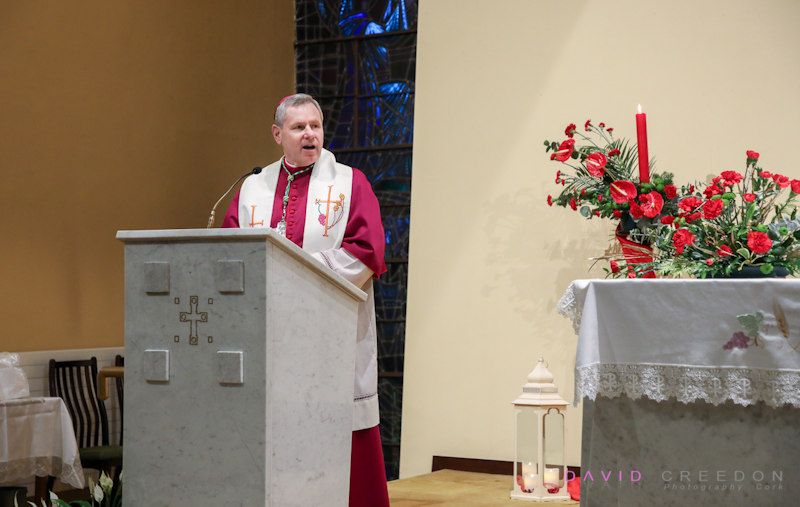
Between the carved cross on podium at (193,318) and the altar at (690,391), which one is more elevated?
the carved cross on podium at (193,318)

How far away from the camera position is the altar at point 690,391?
7.64 ft

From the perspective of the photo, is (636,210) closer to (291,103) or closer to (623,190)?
(623,190)

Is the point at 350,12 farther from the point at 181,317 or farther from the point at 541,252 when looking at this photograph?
the point at 181,317

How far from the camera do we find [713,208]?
8.59 ft

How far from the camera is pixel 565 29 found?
4457 mm

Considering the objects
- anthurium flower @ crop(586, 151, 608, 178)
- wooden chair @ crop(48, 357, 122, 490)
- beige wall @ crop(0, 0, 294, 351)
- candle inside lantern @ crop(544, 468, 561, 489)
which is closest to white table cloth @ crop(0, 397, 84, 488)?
wooden chair @ crop(48, 357, 122, 490)

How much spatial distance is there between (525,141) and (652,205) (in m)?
1.31

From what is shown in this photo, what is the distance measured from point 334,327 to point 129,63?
4.81 m

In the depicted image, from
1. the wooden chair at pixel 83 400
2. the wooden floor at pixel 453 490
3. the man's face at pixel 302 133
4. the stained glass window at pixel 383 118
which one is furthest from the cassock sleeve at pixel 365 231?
the stained glass window at pixel 383 118

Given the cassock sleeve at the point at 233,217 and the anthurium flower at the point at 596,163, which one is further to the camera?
the anthurium flower at the point at 596,163

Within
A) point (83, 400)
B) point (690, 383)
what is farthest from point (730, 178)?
point (83, 400)

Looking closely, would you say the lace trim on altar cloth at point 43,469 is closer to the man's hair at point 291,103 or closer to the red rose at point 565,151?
the man's hair at point 291,103

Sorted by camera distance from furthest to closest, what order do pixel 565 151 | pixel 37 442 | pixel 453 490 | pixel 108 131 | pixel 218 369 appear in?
1. pixel 108 131
2. pixel 37 442
3. pixel 453 490
4. pixel 565 151
5. pixel 218 369

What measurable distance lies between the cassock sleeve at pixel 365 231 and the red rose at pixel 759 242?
44.5 inches
